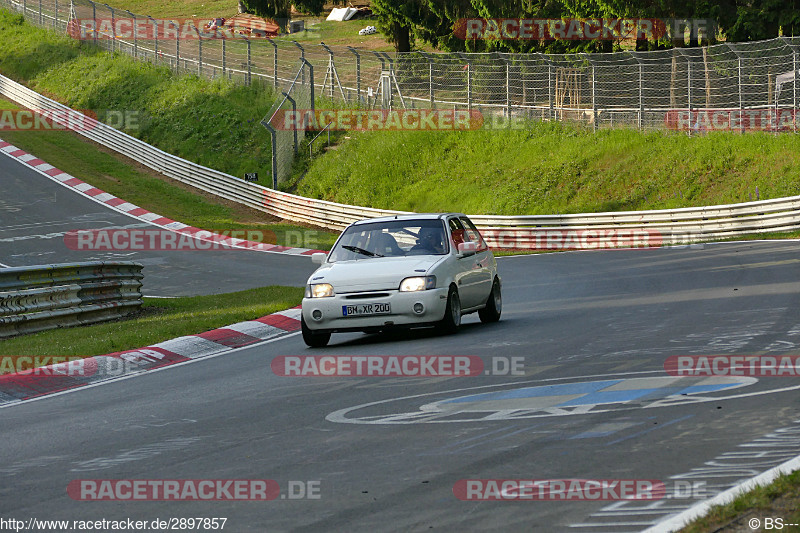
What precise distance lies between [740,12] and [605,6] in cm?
455

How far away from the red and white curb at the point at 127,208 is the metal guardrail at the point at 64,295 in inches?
478

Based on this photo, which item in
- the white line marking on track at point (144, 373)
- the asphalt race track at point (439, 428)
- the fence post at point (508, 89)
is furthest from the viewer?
the fence post at point (508, 89)

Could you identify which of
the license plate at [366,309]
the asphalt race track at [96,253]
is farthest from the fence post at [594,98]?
the license plate at [366,309]

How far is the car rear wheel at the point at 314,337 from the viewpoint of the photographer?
12.5m

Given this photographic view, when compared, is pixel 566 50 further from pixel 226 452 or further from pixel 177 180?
pixel 226 452

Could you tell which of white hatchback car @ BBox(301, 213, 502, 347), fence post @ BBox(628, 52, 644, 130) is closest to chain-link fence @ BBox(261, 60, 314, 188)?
fence post @ BBox(628, 52, 644, 130)

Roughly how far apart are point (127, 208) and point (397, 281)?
2706cm

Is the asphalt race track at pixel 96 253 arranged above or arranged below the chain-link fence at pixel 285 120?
below

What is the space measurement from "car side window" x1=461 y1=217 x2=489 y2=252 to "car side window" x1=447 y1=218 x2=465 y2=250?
0.15 meters

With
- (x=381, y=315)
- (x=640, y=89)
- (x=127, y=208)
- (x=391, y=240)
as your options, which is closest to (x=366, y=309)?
(x=381, y=315)

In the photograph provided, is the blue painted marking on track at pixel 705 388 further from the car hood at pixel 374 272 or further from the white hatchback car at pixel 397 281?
the car hood at pixel 374 272

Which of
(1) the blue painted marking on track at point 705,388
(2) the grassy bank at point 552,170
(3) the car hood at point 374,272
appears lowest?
(1) the blue painted marking on track at point 705,388

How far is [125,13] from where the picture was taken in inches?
2196

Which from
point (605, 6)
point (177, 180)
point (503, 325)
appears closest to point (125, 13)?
point (177, 180)
